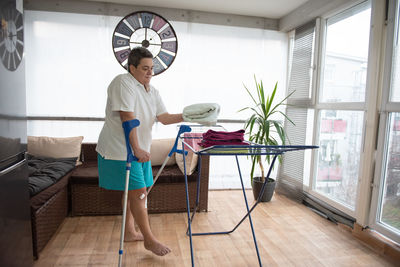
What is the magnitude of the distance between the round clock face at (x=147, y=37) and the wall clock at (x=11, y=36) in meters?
2.03

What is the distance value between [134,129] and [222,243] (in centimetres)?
123

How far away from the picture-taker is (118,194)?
110 inches

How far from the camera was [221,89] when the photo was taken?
380 cm

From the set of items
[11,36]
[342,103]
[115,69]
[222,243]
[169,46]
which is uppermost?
[169,46]

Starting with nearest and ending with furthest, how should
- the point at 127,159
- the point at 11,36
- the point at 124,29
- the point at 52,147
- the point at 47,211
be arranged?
the point at 11,36 < the point at 127,159 < the point at 47,211 < the point at 52,147 < the point at 124,29

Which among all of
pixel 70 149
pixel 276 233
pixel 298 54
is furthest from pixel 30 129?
pixel 298 54

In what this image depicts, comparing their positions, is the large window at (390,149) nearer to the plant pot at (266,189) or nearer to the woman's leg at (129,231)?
the plant pot at (266,189)

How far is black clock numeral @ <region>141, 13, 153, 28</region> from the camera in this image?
353cm

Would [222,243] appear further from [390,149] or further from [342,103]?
[342,103]

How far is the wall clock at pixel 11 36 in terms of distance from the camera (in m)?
1.34

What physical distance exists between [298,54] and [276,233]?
7.23 feet

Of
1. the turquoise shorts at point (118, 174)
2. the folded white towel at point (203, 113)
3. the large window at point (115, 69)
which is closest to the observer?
the folded white towel at point (203, 113)

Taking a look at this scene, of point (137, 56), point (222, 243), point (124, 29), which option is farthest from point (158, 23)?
point (222, 243)

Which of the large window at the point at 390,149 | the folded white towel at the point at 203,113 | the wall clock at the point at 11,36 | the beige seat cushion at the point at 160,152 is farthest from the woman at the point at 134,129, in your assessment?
the large window at the point at 390,149
